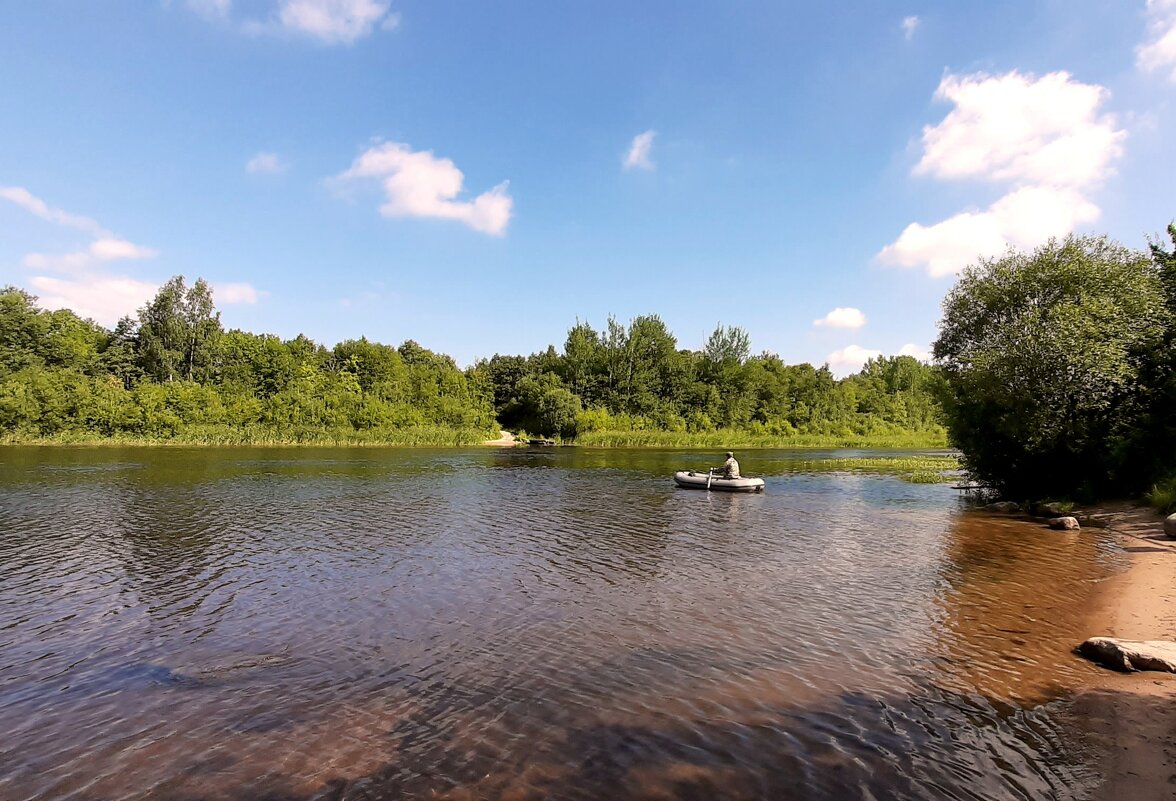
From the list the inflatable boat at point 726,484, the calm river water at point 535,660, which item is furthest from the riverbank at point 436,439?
the calm river water at point 535,660

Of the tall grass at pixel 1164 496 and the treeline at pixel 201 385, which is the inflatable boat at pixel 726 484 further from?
the treeline at pixel 201 385

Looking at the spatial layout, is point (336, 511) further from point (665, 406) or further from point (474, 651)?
point (665, 406)

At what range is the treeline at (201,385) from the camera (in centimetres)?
6788

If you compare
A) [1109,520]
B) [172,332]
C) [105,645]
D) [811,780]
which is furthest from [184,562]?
[172,332]

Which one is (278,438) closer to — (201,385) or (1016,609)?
(201,385)

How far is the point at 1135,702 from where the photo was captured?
8008 mm

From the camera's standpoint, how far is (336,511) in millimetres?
24984

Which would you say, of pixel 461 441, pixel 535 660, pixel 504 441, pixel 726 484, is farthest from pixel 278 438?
pixel 535 660

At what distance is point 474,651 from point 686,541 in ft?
37.1

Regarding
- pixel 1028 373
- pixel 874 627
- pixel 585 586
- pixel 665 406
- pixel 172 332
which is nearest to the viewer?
pixel 874 627

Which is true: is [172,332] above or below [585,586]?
above

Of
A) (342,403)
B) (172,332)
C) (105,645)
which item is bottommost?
(105,645)

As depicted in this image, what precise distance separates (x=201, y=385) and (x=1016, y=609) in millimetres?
94249

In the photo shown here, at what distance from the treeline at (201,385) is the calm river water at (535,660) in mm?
57448
